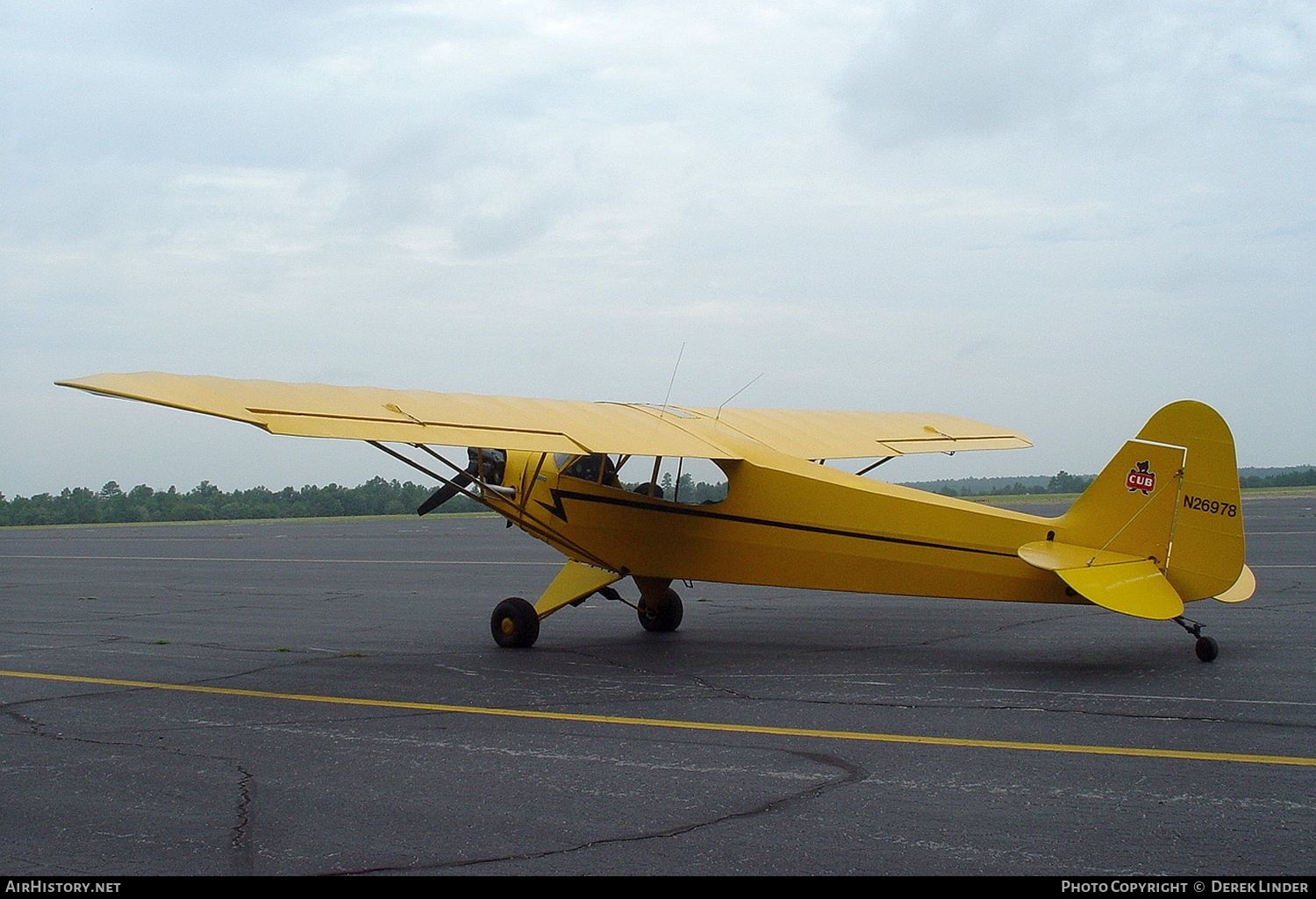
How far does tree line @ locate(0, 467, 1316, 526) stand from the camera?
202 feet

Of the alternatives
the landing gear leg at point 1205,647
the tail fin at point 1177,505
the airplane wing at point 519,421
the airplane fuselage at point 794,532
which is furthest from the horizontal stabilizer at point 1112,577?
the airplane wing at point 519,421

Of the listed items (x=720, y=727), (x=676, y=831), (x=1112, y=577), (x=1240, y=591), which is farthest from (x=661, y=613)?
(x=676, y=831)

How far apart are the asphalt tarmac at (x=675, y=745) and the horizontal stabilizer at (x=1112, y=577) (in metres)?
0.62

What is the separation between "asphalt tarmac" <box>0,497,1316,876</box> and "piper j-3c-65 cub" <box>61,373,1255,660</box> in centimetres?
73

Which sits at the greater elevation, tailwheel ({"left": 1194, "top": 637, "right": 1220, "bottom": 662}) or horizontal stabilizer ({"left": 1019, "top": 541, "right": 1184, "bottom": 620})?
horizontal stabilizer ({"left": 1019, "top": 541, "right": 1184, "bottom": 620})

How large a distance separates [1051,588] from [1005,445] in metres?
6.74

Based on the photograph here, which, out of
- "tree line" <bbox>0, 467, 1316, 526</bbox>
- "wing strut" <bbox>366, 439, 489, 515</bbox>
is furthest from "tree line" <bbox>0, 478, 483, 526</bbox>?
"wing strut" <bbox>366, 439, 489, 515</bbox>

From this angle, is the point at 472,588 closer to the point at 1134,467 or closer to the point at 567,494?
the point at 567,494

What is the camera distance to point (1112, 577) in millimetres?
9203

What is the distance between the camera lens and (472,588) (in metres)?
18.8

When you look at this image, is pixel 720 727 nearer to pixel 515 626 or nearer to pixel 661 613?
pixel 515 626

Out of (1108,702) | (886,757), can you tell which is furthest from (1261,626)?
(886,757)

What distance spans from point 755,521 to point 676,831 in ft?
19.5

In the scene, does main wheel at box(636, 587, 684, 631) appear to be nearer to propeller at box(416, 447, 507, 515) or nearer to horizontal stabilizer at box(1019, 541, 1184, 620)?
propeller at box(416, 447, 507, 515)
